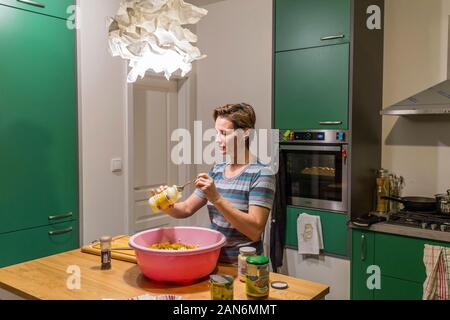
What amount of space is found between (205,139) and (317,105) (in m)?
1.30

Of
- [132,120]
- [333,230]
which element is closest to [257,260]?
[333,230]

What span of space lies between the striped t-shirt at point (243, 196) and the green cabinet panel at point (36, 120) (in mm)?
1412

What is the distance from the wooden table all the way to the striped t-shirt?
0.31 ft

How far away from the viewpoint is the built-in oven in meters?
2.82

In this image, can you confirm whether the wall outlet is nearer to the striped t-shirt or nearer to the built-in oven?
the built-in oven

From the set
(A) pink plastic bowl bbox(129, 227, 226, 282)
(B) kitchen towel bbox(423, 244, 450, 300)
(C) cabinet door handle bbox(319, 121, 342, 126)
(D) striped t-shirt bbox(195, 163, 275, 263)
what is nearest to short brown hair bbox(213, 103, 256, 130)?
(D) striped t-shirt bbox(195, 163, 275, 263)

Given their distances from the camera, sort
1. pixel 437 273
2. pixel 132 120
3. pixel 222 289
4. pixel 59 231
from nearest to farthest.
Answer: pixel 222 289
pixel 437 273
pixel 59 231
pixel 132 120

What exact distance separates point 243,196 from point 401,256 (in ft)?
4.33

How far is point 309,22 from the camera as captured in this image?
114 inches

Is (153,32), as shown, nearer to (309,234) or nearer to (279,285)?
(279,285)

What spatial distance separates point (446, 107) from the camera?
2387 millimetres

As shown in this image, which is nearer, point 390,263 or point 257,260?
point 257,260

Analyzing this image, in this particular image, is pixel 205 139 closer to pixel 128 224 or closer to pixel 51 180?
pixel 128 224

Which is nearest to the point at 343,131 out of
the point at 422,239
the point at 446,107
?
the point at 446,107
